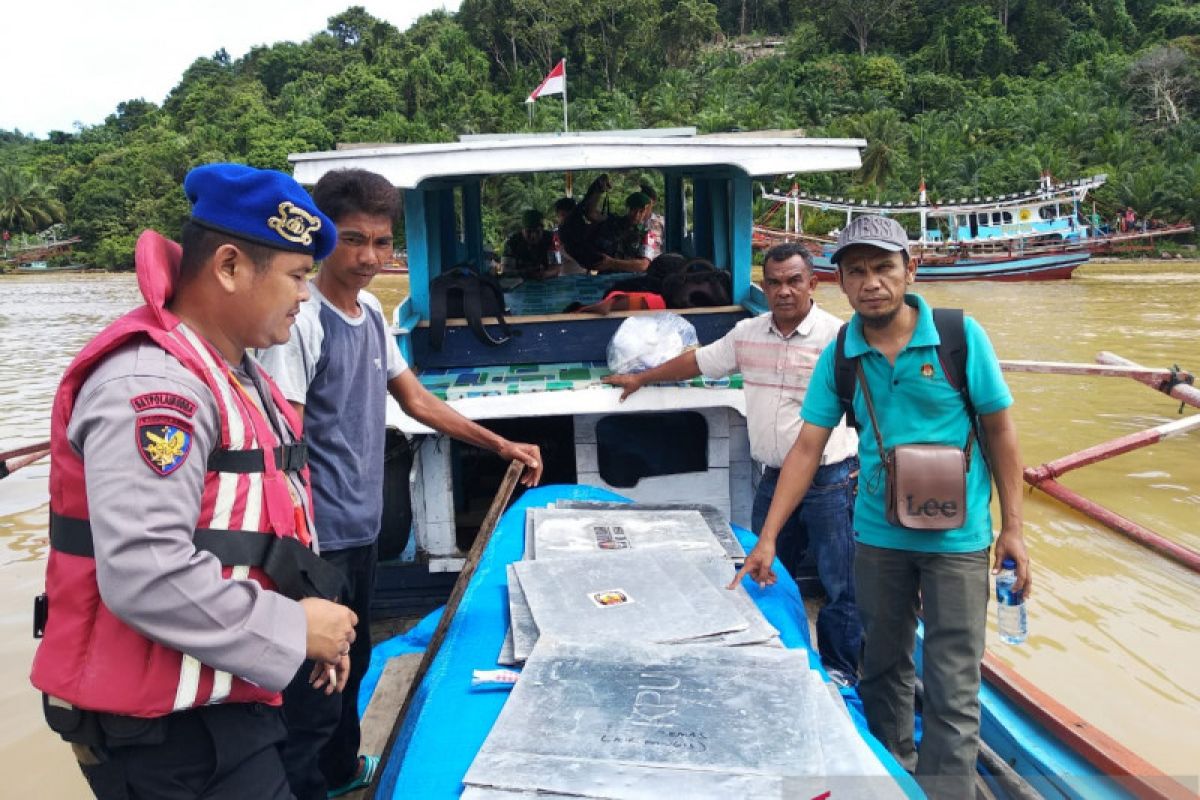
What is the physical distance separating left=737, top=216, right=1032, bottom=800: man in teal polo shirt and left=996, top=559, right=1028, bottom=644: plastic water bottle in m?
0.03

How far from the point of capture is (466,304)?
4879 millimetres

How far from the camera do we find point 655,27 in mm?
62531

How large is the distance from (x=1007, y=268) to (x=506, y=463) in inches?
1088

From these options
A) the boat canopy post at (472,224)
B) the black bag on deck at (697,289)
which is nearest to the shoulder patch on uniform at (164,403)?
the black bag on deck at (697,289)

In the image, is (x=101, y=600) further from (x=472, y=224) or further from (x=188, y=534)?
(x=472, y=224)

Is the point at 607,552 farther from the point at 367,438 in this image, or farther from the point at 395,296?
the point at 395,296

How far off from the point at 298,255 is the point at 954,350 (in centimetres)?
182

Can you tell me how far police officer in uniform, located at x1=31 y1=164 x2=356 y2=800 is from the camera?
1.31m

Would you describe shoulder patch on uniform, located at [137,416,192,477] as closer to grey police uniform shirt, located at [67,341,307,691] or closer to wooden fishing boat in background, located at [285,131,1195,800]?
grey police uniform shirt, located at [67,341,307,691]

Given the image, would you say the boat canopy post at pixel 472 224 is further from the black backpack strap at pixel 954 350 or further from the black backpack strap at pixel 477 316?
the black backpack strap at pixel 954 350

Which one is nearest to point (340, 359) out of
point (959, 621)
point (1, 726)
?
point (959, 621)

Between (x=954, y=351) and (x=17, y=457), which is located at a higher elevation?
(x=954, y=351)

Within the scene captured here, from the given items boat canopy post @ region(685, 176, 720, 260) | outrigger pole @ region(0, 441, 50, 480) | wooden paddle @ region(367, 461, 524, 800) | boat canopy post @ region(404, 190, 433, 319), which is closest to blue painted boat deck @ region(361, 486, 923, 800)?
wooden paddle @ region(367, 461, 524, 800)

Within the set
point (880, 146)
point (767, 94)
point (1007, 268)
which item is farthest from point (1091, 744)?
point (767, 94)
